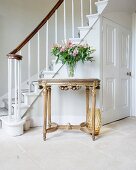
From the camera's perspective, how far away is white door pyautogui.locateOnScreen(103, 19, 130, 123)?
3.32 m

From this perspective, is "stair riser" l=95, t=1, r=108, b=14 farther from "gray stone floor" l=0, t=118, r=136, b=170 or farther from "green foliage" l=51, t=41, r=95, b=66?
"gray stone floor" l=0, t=118, r=136, b=170

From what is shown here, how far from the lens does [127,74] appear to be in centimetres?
388

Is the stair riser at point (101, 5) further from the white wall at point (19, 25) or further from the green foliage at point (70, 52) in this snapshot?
the white wall at point (19, 25)

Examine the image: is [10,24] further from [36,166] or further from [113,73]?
[36,166]

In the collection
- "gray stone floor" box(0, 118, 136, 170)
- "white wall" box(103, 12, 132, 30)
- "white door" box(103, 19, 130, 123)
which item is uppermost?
"white wall" box(103, 12, 132, 30)

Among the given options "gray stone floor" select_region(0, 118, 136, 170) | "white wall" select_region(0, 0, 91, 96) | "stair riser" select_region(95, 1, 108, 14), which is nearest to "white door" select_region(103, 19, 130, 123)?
"stair riser" select_region(95, 1, 108, 14)

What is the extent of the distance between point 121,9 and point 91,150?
2.53m

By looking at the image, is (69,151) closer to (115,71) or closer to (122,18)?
(115,71)

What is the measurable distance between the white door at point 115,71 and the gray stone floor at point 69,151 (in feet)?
2.19

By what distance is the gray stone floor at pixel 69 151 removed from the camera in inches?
71.6

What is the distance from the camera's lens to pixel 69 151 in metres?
2.16

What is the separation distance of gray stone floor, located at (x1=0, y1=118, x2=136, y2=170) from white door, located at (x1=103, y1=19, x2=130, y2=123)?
26.3 inches

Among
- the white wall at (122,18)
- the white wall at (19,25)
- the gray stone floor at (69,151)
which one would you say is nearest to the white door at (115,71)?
the white wall at (122,18)

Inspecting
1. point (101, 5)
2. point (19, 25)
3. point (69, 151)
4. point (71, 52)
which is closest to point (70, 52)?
point (71, 52)
